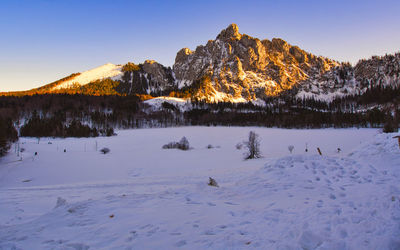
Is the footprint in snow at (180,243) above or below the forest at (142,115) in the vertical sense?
below

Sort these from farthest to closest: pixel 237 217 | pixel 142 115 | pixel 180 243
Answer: pixel 142 115
pixel 237 217
pixel 180 243

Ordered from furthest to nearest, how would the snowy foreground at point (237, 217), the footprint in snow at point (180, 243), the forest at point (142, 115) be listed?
the forest at point (142, 115) < the snowy foreground at point (237, 217) < the footprint in snow at point (180, 243)

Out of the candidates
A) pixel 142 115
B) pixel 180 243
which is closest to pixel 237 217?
pixel 180 243

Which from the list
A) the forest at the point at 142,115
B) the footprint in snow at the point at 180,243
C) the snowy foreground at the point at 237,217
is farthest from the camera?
the forest at the point at 142,115

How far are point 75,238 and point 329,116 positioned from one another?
491 feet

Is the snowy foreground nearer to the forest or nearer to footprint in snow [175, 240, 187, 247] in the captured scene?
footprint in snow [175, 240, 187, 247]

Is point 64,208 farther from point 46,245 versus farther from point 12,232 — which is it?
point 46,245

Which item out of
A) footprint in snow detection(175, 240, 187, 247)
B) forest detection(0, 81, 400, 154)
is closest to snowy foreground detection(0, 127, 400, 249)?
footprint in snow detection(175, 240, 187, 247)

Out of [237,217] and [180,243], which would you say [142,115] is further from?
[180,243]

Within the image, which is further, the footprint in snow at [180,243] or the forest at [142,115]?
the forest at [142,115]

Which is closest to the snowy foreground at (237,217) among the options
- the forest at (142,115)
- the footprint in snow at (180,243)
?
the footprint in snow at (180,243)

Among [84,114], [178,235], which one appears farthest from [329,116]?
[84,114]

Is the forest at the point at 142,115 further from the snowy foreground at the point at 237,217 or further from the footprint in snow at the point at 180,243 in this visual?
the footprint in snow at the point at 180,243

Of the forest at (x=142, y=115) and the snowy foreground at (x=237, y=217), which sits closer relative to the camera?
the snowy foreground at (x=237, y=217)
